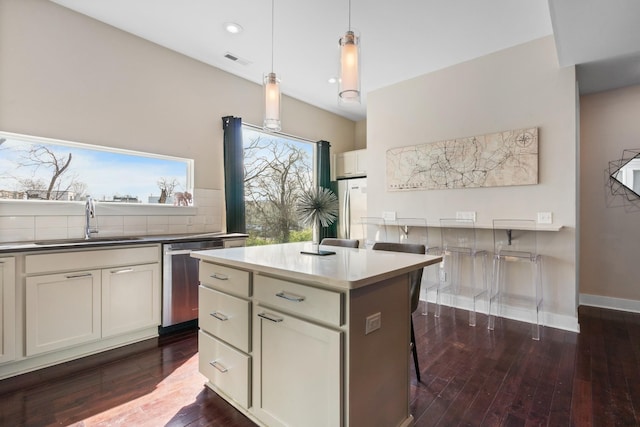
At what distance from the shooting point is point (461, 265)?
3.74 m

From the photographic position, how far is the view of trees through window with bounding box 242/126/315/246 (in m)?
4.43

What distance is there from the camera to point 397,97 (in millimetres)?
4305

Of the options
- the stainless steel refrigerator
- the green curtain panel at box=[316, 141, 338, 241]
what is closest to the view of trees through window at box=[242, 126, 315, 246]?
the green curtain panel at box=[316, 141, 338, 241]

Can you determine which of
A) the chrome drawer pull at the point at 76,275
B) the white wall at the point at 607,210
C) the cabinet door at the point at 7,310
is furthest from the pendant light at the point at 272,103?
the white wall at the point at 607,210

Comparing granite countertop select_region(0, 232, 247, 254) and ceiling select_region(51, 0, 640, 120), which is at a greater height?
ceiling select_region(51, 0, 640, 120)

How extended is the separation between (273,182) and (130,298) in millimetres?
2616

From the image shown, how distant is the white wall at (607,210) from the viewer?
3.51 meters

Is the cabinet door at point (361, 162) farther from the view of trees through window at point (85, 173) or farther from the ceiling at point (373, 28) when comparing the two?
the view of trees through window at point (85, 173)

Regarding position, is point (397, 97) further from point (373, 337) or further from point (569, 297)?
point (373, 337)

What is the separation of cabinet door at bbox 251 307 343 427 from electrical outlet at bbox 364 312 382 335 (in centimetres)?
14

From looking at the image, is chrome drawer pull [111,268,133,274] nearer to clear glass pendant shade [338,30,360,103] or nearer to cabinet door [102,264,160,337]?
cabinet door [102,264,160,337]

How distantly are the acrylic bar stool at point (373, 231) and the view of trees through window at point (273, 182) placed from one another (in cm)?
91

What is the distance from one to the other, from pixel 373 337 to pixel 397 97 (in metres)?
3.74

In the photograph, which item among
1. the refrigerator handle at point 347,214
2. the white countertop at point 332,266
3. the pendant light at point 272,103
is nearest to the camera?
the white countertop at point 332,266
